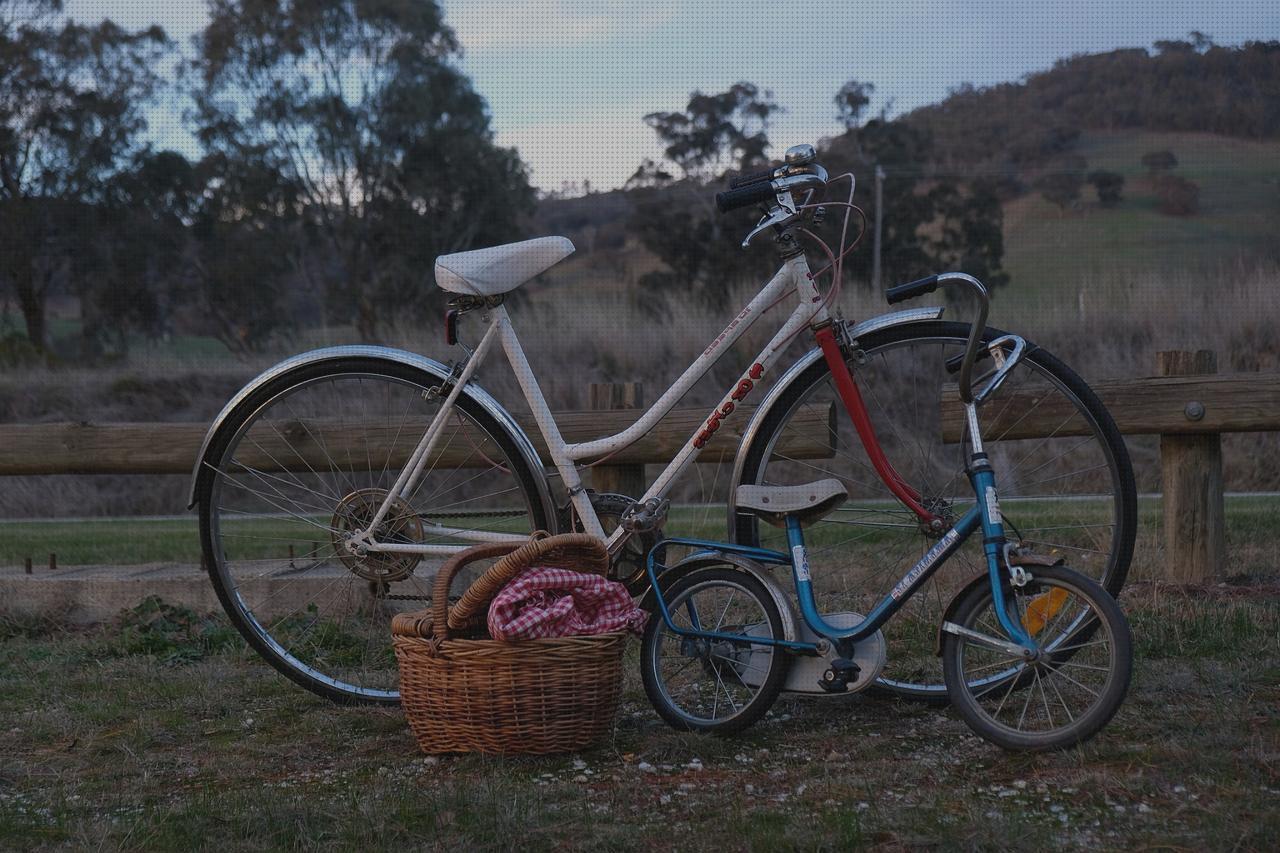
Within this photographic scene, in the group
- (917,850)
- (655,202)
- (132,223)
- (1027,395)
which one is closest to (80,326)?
(132,223)

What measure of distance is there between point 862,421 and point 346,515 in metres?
1.40

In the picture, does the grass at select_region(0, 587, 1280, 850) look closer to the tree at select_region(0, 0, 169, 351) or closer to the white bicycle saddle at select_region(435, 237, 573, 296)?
the white bicycle saddle at select_region(435, 237, 573, 296)

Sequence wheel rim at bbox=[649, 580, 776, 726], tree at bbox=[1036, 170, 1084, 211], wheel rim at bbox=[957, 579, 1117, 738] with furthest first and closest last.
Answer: tree at bbox=[1036, 170, 1084, 211]
wheel rim at bbox=[649, 580, 776, 726]
wheel rim at bbox=[957, 579, 1117, 738]

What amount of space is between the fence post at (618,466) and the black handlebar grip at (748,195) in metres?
1.52

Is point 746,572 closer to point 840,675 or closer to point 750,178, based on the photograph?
point 840,675

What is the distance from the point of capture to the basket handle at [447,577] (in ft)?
9.48

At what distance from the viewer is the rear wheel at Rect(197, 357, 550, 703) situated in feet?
11.1

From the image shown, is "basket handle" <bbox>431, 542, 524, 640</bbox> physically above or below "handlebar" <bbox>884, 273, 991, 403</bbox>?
below

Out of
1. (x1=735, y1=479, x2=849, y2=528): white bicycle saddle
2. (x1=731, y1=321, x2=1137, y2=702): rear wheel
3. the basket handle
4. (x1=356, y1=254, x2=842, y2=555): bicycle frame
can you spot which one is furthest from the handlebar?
the basket handle

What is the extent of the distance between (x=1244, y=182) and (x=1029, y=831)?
2039 centimetres

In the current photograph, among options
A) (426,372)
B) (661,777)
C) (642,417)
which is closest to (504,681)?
(661,777)

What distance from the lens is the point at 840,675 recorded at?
285cm

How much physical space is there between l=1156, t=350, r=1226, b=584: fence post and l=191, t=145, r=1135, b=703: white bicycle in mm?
420

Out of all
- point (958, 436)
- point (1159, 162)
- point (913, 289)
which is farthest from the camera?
point (1159, 162)
